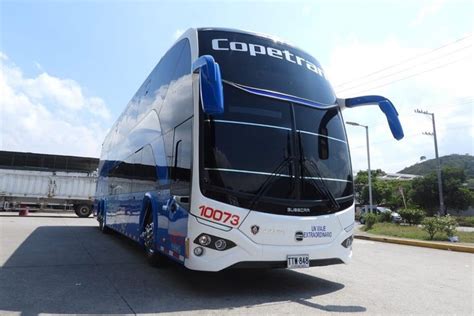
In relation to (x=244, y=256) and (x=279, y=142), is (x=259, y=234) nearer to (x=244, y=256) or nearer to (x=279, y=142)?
(x=244, y=256)

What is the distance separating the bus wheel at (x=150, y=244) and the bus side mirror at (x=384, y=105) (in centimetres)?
410

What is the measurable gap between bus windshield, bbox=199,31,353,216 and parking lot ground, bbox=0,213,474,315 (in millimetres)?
1254

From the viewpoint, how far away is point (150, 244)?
751 cm

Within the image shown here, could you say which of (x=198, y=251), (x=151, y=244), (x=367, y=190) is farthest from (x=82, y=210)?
(x=367, y=190)

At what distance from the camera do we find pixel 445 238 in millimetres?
16219

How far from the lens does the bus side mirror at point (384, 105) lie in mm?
6223

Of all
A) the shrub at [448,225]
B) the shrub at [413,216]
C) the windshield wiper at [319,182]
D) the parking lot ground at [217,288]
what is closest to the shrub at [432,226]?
the shrub at [448,225]

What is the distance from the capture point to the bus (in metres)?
5.14

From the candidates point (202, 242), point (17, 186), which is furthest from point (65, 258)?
point (17, 186)

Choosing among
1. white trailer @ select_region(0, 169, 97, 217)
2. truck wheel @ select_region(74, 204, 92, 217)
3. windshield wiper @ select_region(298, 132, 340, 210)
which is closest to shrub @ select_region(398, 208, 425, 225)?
windshield wiper @ select_region(298, 132, 340, 210)

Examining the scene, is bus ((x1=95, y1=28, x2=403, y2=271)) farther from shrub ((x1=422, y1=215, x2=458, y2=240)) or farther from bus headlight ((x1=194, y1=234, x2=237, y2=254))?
shrub ((x1=422, y1=215, x2=458, y2=240))

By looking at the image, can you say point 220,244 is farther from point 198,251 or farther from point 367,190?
point 367,190

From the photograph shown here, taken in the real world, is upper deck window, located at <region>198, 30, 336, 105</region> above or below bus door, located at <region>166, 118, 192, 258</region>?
above

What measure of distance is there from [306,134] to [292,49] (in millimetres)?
1629
